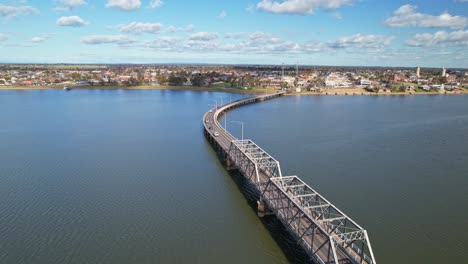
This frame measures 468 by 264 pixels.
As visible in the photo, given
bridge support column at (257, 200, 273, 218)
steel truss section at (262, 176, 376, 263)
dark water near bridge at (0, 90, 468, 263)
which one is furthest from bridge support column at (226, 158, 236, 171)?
bridge support column at (257, 200, 273, 218)

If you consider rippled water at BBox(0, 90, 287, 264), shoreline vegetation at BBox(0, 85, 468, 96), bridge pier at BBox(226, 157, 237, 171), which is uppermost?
shoreline vegetation at BBox(0, 85, 468, 96)

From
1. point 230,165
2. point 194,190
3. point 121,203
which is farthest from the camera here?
point 230,165

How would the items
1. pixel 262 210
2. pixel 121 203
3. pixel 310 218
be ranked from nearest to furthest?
1. pixel 310 218
2. pixel 262 210
3. pixel 121 203

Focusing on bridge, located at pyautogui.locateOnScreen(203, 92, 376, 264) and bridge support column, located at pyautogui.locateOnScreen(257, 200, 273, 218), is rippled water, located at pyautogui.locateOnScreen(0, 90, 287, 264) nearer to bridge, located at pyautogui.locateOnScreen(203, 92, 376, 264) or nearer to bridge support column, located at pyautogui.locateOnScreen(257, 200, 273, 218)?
bridge support column, located at pyautogui.locateOnScreen(257, 200, 273, 218)

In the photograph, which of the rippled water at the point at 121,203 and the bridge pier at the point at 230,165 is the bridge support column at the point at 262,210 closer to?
the rippled water at the point at 121,203

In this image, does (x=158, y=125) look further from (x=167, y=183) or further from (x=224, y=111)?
(x=167, y=183)

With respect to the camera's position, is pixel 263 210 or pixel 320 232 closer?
pixel 320 232

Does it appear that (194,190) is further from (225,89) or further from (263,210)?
(225,89)

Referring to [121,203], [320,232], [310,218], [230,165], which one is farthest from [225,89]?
[310,218]

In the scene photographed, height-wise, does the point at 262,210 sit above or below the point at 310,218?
below
